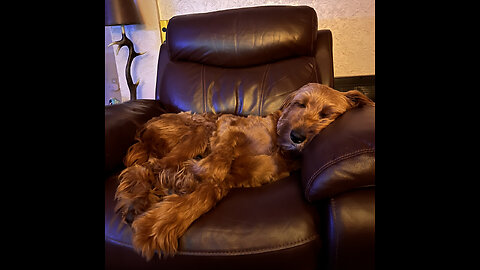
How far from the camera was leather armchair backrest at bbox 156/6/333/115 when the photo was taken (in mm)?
2107

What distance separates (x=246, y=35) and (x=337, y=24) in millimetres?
1044

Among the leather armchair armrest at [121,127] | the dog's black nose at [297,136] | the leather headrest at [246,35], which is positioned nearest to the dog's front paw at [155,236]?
the leather armchair armrest at [121,127]

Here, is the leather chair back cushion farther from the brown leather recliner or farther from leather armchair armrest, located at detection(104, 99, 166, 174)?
the brown leather recliner

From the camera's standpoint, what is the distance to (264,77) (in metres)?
2.17

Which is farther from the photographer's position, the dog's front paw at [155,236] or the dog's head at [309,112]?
the dog's head at [309,112]

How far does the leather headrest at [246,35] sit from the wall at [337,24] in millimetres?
601

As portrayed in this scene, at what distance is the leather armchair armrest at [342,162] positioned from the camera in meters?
1.05

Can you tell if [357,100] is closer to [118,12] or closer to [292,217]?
[292,217]

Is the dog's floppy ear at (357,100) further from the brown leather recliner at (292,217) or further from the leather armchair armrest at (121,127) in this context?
the leather armchair armrest at (121,127)

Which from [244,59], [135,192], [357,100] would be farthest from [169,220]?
[244,59]

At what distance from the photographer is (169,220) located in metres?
1.14
